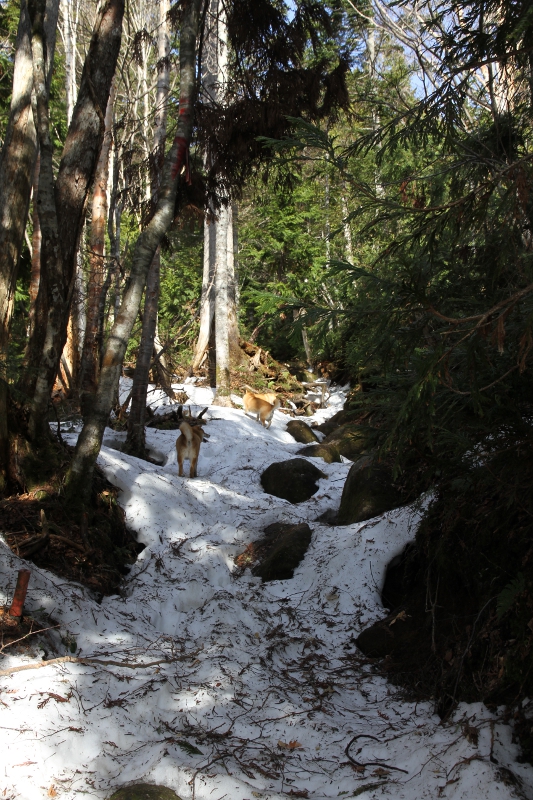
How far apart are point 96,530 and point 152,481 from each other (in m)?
1.54

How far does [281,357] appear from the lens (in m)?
24.1

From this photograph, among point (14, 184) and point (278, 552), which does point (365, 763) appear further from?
point (14, 184)

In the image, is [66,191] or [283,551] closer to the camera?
[66,191]

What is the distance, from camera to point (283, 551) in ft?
21.9

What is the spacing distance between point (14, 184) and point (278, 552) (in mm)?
4885

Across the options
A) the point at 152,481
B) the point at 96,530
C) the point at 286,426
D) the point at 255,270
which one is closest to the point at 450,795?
the point at 96,530

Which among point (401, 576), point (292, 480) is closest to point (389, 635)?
point (401, 576)

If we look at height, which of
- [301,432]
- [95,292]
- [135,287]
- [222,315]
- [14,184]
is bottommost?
[301,432]

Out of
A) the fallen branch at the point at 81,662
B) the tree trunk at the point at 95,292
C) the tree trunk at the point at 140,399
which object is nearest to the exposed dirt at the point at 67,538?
the fallen branch at the point at 81,662

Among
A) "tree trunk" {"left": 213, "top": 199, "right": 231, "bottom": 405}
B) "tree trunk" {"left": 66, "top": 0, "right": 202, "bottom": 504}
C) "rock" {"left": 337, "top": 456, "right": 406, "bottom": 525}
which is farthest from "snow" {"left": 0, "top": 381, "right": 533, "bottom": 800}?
"tree trunk" {"left": 213, "top": 199, "right": 231, "bottom": 405}

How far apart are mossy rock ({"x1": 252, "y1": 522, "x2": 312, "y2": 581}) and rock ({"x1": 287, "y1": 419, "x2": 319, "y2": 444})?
6.93 m

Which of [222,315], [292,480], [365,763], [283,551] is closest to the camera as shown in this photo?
[365,763]

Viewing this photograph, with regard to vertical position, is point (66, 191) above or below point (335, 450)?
above

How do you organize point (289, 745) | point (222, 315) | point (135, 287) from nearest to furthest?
point (289, 745) → point (135, 287) → point (222, 315)
